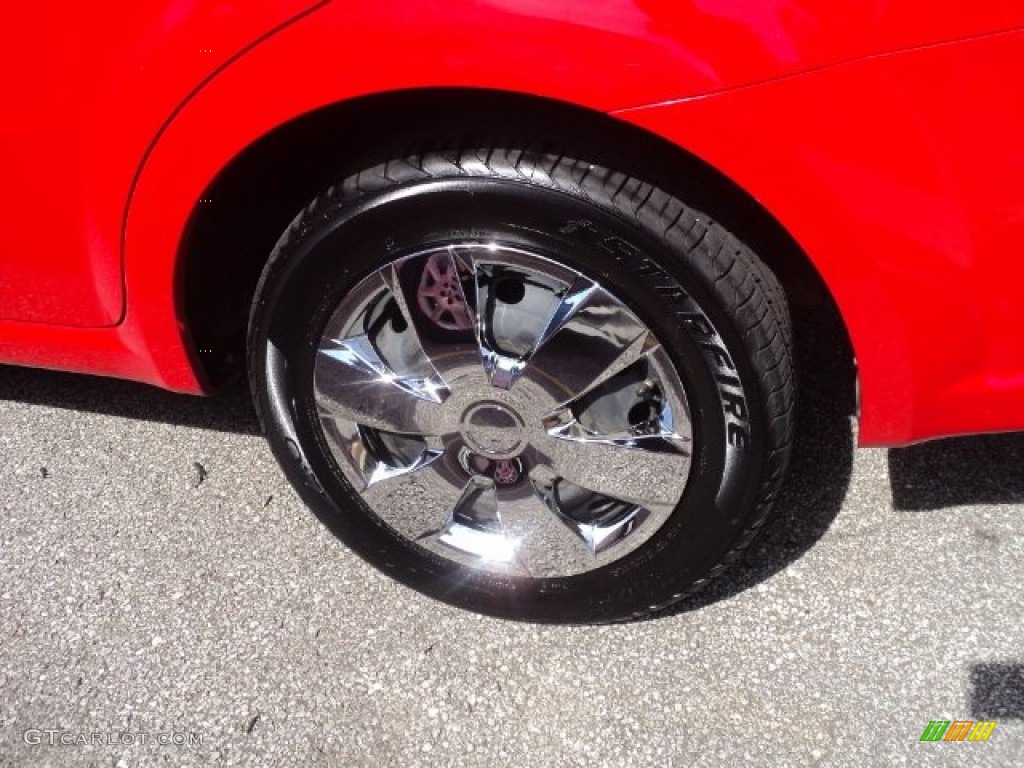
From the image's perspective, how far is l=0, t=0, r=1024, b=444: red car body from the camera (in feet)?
4.11

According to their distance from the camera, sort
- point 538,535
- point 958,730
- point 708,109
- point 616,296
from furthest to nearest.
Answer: point 538,535 < point 958,730 < point 616,296 < point 708,109

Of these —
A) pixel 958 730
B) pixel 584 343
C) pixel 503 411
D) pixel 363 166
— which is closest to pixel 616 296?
pixel 584 343

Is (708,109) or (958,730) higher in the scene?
(708,109)

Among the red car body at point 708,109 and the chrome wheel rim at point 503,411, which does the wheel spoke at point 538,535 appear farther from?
the red car body at point 708,109

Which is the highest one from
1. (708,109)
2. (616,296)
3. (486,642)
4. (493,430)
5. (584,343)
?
(708,109)

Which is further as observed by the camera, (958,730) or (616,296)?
(958,730)

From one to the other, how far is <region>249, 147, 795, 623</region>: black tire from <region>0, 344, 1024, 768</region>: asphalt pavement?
0.16 metres

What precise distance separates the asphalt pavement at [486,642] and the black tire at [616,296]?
158 mm

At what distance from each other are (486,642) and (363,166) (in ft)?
3.10

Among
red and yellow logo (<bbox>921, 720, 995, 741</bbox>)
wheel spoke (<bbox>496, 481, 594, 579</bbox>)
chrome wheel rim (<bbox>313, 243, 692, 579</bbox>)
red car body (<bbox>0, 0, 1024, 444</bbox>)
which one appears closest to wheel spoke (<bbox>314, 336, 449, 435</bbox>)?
chrome wheel rim (<bbox>313, 243, 692, 579</bbox>)

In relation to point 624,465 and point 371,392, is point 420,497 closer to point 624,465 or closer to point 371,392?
point 371,392

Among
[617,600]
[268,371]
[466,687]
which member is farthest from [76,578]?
[617,600]

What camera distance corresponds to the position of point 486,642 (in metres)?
1.91

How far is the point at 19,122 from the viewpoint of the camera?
5.24ft
